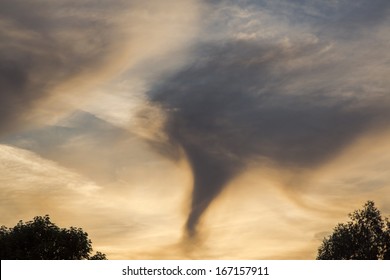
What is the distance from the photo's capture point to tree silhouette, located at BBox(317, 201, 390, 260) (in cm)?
9962

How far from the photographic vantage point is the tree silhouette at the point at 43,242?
92688mm

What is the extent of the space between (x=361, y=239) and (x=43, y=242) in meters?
55.9

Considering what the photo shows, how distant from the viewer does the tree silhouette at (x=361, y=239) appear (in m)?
99.6

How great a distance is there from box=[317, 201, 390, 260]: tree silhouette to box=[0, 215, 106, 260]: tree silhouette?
4212 cm

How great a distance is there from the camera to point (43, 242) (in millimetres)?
95438

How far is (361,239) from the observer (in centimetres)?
10031

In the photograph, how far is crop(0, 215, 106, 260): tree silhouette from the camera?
9269 cm

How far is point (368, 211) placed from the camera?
10212 centimetres

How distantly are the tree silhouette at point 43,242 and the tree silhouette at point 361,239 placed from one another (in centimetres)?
4212
